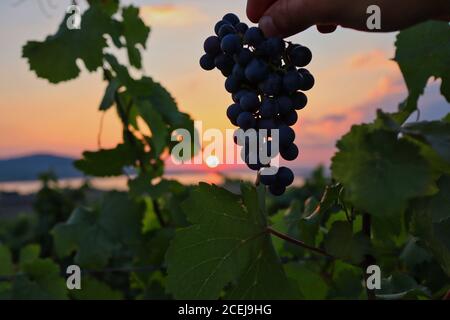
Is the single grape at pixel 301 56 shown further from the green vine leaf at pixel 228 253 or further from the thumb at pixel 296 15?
the green vine leaf at pixel 228 253

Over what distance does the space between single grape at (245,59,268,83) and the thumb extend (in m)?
0.18

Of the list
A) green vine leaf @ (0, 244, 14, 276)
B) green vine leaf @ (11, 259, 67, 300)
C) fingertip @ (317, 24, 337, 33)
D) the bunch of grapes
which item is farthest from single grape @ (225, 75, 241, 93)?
green vine leaf @ (0, 244, 14, 276)

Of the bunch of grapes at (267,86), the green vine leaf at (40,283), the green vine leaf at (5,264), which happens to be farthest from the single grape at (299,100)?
the green vine leaf at (5,264)

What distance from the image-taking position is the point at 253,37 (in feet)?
3.56

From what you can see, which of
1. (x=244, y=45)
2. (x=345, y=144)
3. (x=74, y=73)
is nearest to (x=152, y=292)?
(x=74, y=73)

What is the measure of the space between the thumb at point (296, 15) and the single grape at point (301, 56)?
0.13 metres

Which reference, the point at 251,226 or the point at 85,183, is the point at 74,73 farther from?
the point at 85,183

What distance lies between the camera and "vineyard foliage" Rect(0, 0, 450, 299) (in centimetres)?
85

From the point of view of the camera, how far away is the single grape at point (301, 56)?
3.58 feet

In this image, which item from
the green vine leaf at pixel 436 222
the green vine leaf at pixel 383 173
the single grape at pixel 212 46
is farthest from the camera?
the single grape at pixel 212 46

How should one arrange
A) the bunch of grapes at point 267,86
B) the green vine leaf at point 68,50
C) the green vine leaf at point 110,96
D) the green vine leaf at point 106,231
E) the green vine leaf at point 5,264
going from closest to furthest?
the bunch of grapes at point 267,86 < the green vine leaf at point 68,50 < the green vine leaf at point 110,96 < the green vine leaf at point 106,231 < the green vine leaf at point 5,264

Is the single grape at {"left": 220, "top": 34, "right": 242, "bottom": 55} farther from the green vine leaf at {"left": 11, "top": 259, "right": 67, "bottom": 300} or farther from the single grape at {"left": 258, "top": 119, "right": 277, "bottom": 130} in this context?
the green vine leaf at {"left": 11, "top": 259, "right": 67, "bottom": 300}

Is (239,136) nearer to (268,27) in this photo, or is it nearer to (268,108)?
(268,108)

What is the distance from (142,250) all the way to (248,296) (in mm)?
1416
